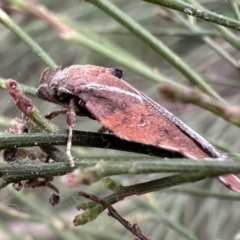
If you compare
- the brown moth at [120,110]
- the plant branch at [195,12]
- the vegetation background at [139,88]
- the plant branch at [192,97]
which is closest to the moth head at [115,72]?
the brown moth at [120,110]

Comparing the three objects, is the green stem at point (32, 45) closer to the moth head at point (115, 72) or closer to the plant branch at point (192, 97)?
the moth head at point (115, 72)

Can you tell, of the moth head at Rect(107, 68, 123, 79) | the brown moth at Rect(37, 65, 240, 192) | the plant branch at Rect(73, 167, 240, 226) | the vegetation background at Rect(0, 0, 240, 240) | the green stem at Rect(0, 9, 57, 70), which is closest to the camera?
the plant branch at Rect(73, 167, 240, 226)

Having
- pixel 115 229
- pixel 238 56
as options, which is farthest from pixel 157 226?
pixel 238 56

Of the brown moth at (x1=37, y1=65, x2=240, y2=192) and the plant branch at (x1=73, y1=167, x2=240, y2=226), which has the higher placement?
the brown moth at (x1=37, y1=65, x2=240, y2=192)

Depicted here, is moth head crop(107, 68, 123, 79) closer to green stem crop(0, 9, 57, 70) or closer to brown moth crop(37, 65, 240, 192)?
brown moth crop(37, 65, 240, 192)

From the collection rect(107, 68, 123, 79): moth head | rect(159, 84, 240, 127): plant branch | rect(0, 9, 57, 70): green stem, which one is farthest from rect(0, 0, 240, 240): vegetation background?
rect(159, 84, 240, 127): plant branch

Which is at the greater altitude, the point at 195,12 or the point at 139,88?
the point at 195,12

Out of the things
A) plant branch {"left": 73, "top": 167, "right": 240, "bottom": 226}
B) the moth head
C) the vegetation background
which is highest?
the moth head

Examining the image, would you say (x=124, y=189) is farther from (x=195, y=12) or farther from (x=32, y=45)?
(x=32, y=45)

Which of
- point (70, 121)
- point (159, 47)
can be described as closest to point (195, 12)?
point (70, 121)
